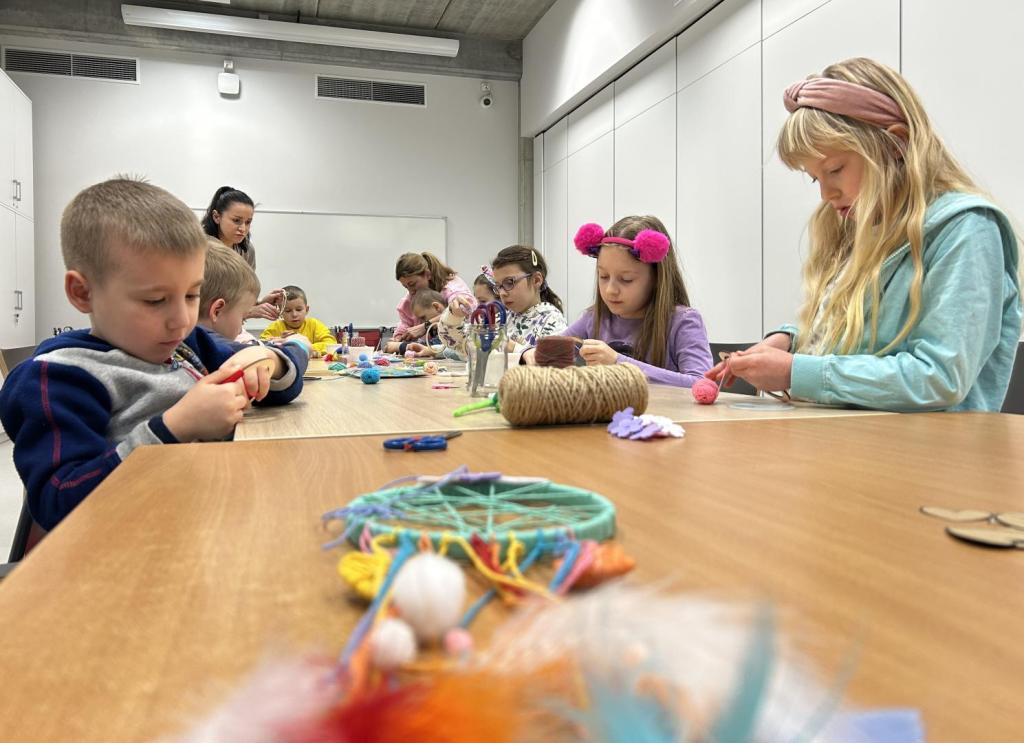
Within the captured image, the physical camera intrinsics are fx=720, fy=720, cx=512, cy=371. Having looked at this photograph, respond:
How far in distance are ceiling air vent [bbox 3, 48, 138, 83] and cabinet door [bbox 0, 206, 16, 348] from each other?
1.30 m

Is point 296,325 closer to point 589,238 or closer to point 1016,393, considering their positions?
point 589,238

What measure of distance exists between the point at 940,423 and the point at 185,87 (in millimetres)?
5874

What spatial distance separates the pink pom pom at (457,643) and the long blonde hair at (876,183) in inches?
42.7

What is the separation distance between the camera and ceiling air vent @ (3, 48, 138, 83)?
5.09m

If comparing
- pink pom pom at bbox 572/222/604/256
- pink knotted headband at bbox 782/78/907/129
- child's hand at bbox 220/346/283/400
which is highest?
pink knotted headband at bbox 782/78/907/129

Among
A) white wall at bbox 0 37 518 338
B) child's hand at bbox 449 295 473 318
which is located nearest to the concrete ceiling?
white wall at bbox 0 37 518 338

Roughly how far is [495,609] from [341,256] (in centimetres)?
576

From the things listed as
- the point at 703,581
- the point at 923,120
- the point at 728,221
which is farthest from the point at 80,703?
the point at 728,221

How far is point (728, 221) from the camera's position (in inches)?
143

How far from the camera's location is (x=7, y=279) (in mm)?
4480

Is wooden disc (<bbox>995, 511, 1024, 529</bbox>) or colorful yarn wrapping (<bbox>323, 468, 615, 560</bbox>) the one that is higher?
colorful yarn wrapping (<bbox>323, 468, 615, 560</bbox>)

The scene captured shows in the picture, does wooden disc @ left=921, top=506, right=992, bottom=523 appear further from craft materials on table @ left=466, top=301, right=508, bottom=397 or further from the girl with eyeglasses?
the girl with eyeglasses

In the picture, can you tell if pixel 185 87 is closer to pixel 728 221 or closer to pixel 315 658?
pixel 728 221

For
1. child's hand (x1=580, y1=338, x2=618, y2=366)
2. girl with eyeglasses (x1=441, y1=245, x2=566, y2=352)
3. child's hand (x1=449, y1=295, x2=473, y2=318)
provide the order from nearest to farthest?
child's hand (x1=580, y1=338, x2=618, y2=366) < child's hand (x1=449, y1=295, x2=473, y2=318) < girl with eyeglasses (x1=441, y1=245, x2=566, y2=352)
